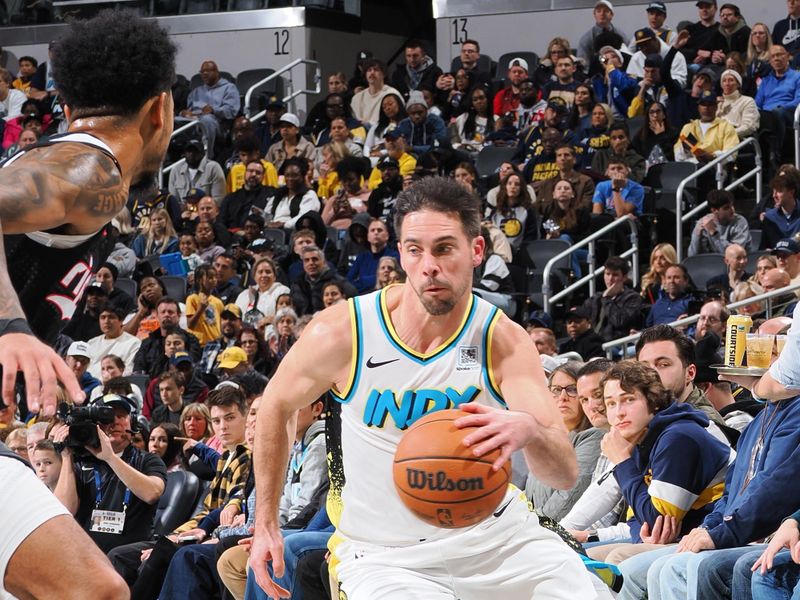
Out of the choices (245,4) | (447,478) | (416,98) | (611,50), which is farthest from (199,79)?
(447,478)

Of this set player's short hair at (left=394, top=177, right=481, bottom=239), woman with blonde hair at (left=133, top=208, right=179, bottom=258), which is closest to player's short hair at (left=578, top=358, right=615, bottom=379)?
player's short hair at (left=394, top=177, right=481, bottom=239)

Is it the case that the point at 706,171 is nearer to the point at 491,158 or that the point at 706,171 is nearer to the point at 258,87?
the point at 491,158

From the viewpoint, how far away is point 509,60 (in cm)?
1833

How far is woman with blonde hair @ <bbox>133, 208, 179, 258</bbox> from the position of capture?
50.4 ft

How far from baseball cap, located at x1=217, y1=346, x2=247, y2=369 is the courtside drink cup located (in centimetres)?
560

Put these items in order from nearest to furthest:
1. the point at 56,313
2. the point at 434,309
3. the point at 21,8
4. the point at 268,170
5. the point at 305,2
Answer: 1. the point at 56,313
2. the point at 434,309
3. the point at 268,170
4. the point at 305,2
5. the point at 21,8

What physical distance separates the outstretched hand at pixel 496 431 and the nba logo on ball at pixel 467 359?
605 millimetres

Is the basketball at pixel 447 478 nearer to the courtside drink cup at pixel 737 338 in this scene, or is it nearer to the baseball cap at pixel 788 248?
the courtside drink cup at pixel 737 338

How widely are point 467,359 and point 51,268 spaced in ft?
5.42

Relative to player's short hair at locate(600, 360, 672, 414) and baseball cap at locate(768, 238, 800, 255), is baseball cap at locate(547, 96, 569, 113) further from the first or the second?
player's short hair at locate(600, 360, 672, 414)

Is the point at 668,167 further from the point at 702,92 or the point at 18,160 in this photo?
the point at 18,160

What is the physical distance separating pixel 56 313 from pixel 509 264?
9493mm

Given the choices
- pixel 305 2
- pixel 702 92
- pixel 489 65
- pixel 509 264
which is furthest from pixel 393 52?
pixel 509 264

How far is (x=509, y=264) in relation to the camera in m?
12.6
